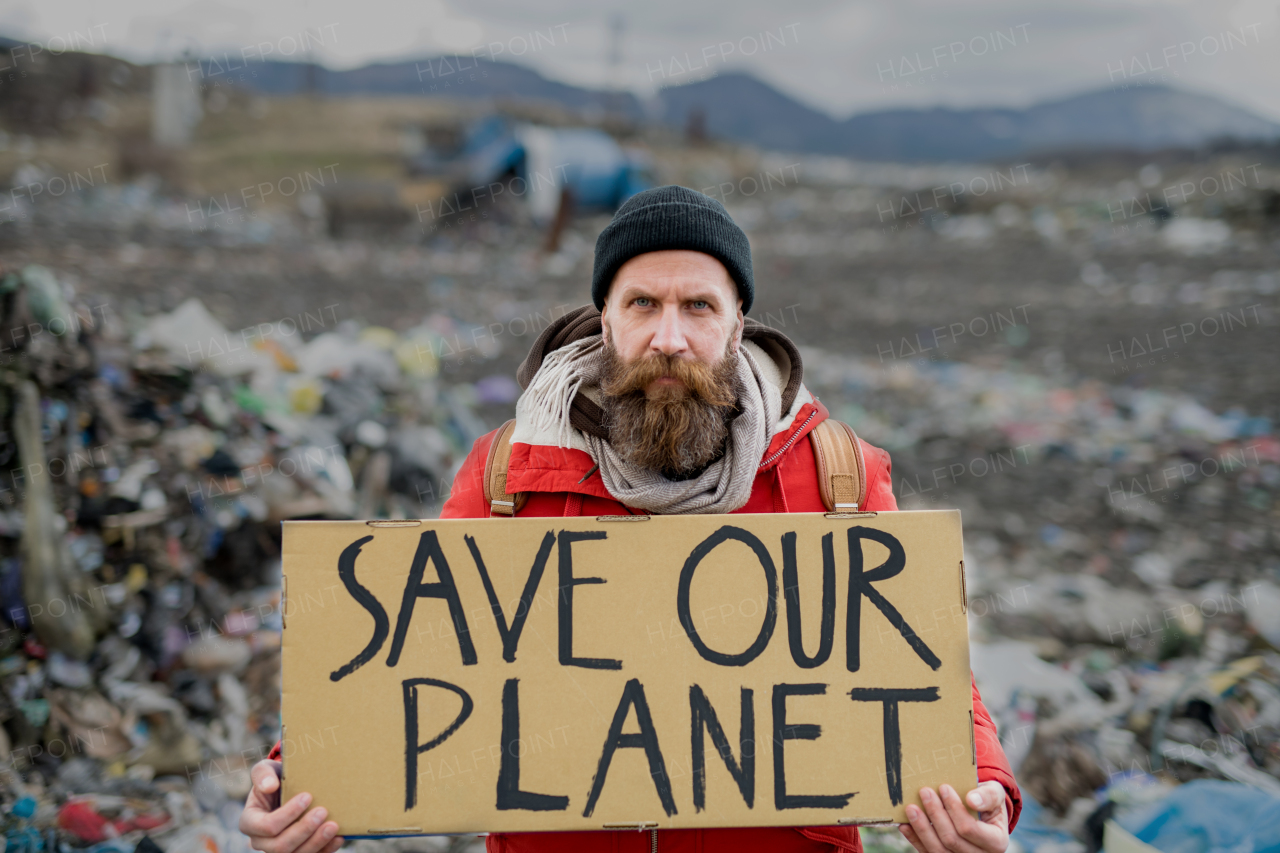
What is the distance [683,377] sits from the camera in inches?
61.9

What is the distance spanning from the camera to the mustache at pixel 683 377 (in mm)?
1572

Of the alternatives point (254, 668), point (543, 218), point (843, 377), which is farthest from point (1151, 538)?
point (543, 218)

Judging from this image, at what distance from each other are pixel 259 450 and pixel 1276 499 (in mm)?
5754

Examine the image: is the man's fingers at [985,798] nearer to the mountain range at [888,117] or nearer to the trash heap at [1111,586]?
the trash heap at [1111,586]

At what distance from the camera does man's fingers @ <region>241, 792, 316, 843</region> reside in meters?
1.39

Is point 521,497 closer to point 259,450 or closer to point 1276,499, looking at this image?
point 259,450

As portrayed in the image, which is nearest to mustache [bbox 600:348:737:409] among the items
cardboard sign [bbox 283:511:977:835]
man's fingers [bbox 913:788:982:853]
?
cardboard sign [bbox 283:511:977:835]

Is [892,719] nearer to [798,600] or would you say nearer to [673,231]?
[798,600]

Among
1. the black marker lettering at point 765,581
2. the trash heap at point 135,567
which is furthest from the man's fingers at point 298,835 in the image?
the trash heap at point 135,567

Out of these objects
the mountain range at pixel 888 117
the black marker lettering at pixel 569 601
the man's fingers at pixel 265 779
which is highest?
the mountain range at pixel 888 117

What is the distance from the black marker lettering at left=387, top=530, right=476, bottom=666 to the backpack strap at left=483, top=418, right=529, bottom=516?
143 millimetres

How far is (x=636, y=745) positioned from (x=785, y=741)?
274mm

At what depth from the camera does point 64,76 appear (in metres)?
24.6

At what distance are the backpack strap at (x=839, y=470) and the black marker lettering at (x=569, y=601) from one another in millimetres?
448
